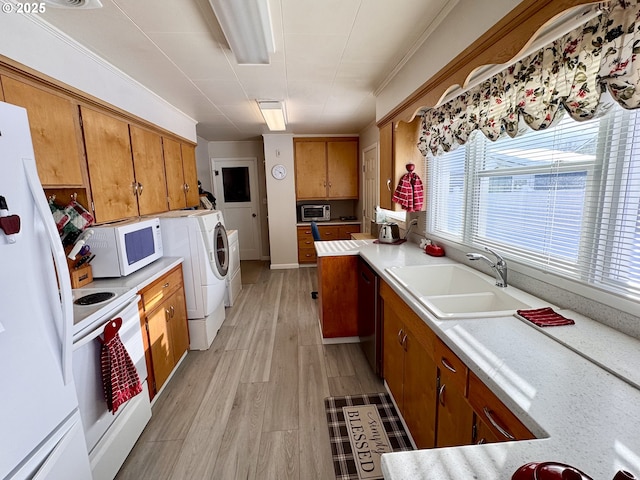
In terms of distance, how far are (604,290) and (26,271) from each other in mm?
2097

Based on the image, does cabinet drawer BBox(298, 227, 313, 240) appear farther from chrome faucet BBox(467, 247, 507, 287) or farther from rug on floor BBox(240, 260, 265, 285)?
chrome faucet BBox(467, 247, 507, 287)

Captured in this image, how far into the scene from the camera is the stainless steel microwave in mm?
5582

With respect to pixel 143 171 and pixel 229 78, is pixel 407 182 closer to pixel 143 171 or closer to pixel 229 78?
pixel 229 78

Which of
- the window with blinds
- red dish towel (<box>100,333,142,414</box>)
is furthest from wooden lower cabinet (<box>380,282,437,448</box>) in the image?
red dish towel (<box>100,333,142,414</box>)

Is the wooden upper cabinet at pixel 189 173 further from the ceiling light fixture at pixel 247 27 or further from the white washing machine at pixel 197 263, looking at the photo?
the ceiling light fixture at pixel 247 27

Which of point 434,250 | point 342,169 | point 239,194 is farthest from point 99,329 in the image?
point 239,194

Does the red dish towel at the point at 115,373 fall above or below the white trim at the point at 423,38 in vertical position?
below

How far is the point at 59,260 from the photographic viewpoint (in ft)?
3.59

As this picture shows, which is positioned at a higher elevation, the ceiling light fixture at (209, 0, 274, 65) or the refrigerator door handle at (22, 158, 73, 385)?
the ceiling light fixture at (209, 0, 274, 65)

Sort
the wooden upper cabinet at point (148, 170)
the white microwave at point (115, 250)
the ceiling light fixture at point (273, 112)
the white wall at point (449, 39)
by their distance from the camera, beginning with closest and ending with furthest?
the white wall at point (449, 39)
the white microwave at point (115, 250)
the wooden upper cabinet at point (148, 170)
the ceiling light fixture at point (273, 112)

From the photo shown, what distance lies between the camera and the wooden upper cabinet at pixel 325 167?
5367 mm

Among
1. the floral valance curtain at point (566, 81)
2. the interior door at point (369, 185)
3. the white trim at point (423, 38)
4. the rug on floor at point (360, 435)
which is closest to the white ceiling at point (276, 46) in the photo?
the white trim at point (423, 38)

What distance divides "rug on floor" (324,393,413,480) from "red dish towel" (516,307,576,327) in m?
1.04

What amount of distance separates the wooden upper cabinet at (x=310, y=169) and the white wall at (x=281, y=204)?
0.14 metres
